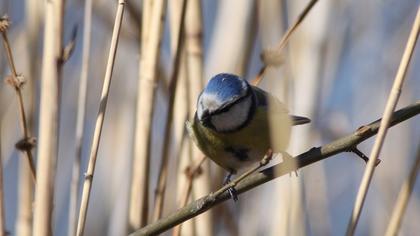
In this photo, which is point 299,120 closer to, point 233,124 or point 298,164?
point 233,124

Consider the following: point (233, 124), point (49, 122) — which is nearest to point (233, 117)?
point (233, 124)

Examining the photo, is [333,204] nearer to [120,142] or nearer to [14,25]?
[120,142]

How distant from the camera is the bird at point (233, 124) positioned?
1.18m

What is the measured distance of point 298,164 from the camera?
0.83m

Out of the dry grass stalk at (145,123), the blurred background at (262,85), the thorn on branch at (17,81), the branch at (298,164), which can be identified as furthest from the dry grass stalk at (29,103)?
the branch at (298,164)

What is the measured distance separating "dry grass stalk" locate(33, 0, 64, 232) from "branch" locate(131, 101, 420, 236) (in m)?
0.22

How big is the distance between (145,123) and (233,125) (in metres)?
0.15

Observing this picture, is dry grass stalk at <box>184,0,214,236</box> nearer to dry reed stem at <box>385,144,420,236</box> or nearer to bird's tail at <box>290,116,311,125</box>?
bird's tail at <box>290,116,311,125</box>

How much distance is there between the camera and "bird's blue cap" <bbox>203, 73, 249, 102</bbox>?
1.17m

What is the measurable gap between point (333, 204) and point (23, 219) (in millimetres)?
800

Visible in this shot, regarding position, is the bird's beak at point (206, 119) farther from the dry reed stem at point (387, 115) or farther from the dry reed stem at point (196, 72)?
the dry reed stem at point (387, 115)

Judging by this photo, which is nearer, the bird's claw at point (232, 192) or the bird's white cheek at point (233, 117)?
the bird's claw at point (232, 192)

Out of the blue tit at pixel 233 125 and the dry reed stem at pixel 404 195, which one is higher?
the blue tit at pixel 233 125

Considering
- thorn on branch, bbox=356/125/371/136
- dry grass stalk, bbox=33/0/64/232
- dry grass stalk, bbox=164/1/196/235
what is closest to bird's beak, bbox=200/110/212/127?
dry grass stalk, bbox=164/1/196/235
